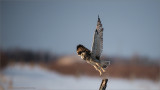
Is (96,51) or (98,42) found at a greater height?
(98,42)

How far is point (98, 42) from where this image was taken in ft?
13.2

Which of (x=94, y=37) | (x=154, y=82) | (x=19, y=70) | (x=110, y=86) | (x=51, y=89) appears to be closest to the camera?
(x=94, y=37)

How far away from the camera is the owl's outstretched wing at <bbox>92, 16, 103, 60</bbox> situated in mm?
4016

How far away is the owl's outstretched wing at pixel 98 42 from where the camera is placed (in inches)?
158

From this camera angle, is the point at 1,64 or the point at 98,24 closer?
the point at 98,24

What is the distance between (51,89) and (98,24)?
451 cm

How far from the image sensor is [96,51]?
409 centimetres

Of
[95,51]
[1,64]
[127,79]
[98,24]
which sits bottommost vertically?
[95,51]

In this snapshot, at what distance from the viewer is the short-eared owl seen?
4023 millimetres

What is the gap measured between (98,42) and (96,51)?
0.51ft

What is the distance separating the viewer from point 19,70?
506 inches

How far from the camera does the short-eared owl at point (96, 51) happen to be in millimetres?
4023

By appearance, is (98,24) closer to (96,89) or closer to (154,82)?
(96,89)

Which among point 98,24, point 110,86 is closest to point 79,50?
point 98,24
